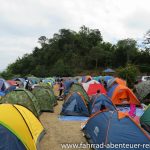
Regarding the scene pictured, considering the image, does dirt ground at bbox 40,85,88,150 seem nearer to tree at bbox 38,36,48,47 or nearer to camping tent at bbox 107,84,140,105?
camping tent at bbox 107,84,140,105

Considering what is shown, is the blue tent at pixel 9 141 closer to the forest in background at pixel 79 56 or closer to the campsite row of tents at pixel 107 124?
the campsite row of tents at pixel 107 124

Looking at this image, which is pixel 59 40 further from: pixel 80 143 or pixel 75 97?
pixel 80 143

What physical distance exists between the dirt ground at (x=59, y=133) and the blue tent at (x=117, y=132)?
3.57 ft

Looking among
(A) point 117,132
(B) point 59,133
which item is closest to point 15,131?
(A) point 117,132

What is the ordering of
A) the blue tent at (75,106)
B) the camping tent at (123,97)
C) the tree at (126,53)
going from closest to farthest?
the blue tent at (75,106)
the camping tent at (123,97)
the tree at (126,53)

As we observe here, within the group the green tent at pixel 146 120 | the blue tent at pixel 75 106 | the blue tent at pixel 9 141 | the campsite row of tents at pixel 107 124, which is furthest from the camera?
the blue tent at pixel 75 106

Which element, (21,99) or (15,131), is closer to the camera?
(15,131)

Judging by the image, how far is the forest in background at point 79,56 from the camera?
54656mm

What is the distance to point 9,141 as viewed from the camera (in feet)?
22.9

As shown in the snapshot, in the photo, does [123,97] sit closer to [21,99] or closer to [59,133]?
[21,99]

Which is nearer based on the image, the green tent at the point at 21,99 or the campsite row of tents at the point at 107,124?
the campsite row of tents at the point at 107,124

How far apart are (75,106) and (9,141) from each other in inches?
253

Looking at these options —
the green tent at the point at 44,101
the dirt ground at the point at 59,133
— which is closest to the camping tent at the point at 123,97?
the green tent at the point at 44,101

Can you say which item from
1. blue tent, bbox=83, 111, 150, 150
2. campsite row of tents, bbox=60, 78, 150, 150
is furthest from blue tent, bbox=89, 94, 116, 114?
blue tent, bbox=83, 111, 150, 150
